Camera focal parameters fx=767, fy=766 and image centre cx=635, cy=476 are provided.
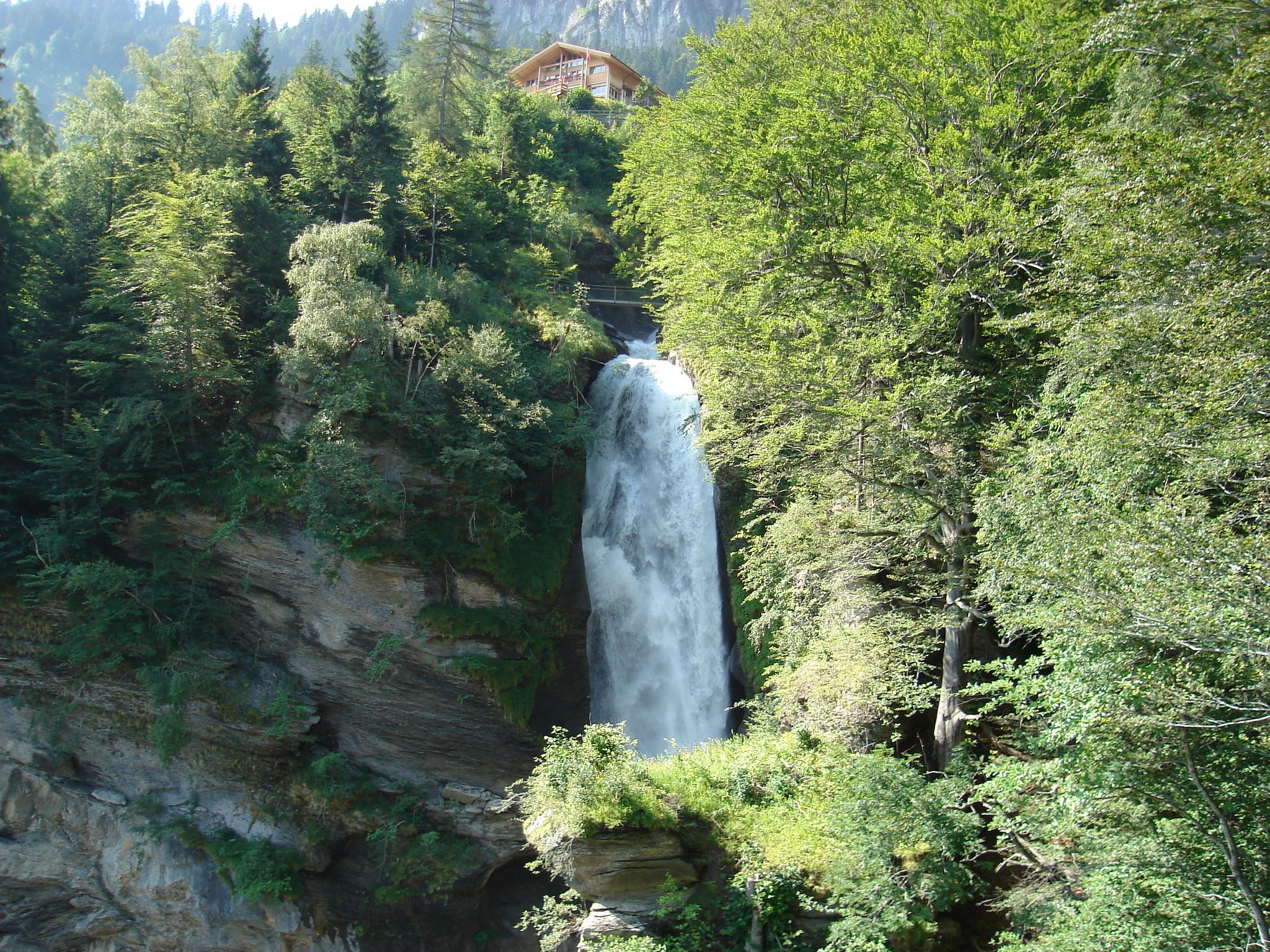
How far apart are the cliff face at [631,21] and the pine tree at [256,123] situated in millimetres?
68527

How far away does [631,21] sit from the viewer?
283 ft

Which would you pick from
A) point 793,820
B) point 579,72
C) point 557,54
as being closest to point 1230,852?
point 793,820

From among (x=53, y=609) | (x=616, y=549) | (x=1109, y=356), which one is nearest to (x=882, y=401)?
(x=1109, y=356)

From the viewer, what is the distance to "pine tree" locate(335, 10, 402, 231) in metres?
21.3

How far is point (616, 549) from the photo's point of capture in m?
19.3

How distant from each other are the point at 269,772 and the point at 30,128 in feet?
84.7

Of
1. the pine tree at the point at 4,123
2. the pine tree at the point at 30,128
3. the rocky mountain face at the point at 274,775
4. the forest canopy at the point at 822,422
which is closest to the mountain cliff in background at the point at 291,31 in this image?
the pine tree at the point at 30,128

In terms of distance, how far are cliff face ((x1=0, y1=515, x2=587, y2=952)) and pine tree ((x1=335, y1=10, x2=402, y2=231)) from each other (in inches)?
399

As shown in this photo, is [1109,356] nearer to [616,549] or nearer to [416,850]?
[616,549]

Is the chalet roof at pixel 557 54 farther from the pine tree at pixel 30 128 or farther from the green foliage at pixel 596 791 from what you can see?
A: the green foliage at pixel 596 791

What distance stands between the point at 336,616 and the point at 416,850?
5.08 m

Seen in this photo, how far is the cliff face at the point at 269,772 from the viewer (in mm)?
15367

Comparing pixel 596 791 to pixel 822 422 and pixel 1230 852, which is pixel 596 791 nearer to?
pixel 822 422

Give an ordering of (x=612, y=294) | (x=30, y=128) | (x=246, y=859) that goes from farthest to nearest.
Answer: (x=612, y=294) < (x=30, y=128) < (x=246, y=859)
